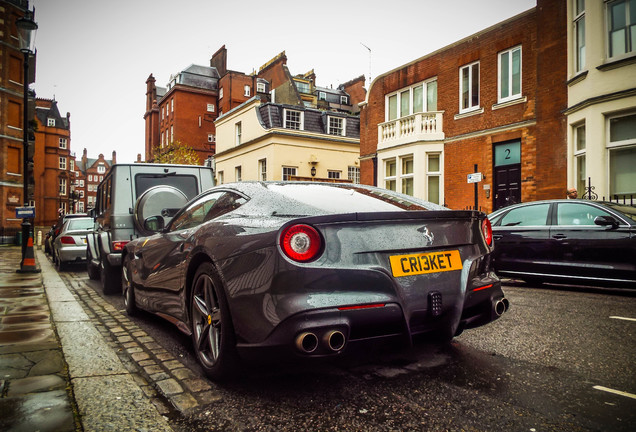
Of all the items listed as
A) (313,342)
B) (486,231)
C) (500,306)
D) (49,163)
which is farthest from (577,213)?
(49,163)

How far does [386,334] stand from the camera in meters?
2.64

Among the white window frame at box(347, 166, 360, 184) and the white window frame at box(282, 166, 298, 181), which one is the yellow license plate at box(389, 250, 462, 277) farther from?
the white window frame at box(347, 166, 360, 184)

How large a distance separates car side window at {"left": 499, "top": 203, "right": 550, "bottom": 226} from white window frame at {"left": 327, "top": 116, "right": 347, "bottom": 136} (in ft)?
80.3

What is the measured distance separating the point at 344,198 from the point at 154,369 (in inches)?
76.4

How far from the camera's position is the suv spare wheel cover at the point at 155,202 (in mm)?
6652

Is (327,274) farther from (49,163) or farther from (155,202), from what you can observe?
(49,163)

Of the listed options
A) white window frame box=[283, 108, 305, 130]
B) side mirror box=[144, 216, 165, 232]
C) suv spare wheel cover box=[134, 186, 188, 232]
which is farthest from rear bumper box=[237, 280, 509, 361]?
white window frame box=[283, 108, 305, 130]

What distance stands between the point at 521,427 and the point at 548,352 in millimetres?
1538

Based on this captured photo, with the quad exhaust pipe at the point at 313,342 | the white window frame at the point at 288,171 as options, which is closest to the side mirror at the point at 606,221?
the quad exhaust pipe at the point at 313,342

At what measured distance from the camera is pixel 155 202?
666 centimetres

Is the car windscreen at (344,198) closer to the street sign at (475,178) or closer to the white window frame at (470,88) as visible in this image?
the street sign at (475,178)

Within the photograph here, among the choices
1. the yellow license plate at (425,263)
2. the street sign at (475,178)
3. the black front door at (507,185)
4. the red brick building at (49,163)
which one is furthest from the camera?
the red brick building at (49,163)

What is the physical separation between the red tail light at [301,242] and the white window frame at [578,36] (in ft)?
43.1

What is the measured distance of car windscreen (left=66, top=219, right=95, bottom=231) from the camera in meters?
12.6
